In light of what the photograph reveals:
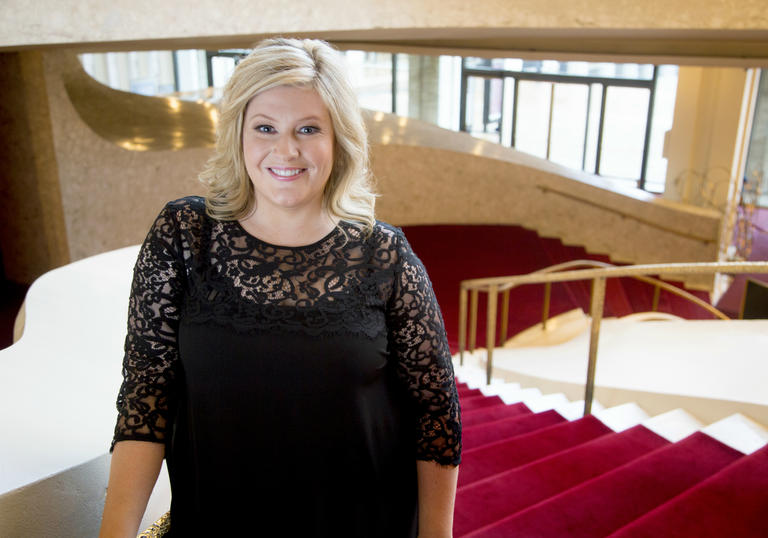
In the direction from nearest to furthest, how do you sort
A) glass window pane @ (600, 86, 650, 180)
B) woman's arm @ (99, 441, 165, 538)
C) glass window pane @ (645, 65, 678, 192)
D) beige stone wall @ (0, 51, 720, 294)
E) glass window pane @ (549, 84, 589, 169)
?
woman's arm @ (99, 441, 165, 538)
beige stone wall @ (0, 51, 720, 294)
glass window pane @ (645, 65, 678, 192)
glass window pane @ (600, 86, 650, 180)
glass window pane @ (549, 84, 589, 169)

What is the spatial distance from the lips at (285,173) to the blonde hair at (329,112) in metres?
0.10

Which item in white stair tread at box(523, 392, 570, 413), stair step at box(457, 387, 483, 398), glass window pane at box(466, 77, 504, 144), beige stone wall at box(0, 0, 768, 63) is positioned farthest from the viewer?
glass window pane at box(466, 77, 504, 144)

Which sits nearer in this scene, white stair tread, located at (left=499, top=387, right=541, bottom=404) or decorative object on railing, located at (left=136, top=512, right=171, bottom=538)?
decorative object on railing, located at (left=136, top=512, right=171, bottom=538)

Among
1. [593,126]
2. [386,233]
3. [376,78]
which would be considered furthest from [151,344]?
[376,78]

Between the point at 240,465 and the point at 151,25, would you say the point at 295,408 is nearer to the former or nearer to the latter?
the point at 240,465

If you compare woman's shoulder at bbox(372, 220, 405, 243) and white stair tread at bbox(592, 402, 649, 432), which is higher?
woman's shoulder at bbox(372, 220, 405, 243)

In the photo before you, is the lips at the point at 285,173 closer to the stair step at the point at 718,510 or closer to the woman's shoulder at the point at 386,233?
the woman's shoulder at the point at 386,233

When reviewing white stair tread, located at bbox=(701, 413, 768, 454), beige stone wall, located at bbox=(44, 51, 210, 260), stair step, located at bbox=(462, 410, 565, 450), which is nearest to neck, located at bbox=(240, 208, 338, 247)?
stair step, located at bbox=(462, 410, 565, 450)

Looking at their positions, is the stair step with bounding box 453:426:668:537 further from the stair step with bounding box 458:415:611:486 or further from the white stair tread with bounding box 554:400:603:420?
the white stair tread with bounding box 554:400:603:420

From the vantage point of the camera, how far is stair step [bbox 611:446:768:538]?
210 centimetres

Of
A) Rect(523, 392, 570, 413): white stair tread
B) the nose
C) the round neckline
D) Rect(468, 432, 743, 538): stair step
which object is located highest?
the nose

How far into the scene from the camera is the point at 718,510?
7.29 feet

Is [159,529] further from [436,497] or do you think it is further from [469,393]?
[469,393]

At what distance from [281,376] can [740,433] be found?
252 centimetres
